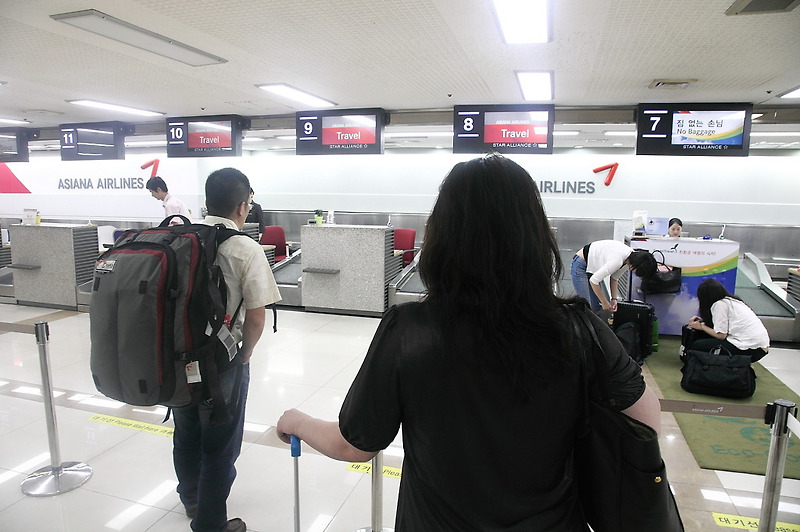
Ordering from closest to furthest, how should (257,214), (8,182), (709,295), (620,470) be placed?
(620,470) → (709,295) → (257,214) → (8,182)

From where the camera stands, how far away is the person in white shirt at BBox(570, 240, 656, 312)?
5.61 metres

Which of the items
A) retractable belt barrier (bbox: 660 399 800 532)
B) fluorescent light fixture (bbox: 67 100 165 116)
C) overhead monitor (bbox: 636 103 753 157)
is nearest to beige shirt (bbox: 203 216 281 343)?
retractable belt barrier (bbox: 660 399 800 532)

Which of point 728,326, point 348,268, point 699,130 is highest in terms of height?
point 699,130

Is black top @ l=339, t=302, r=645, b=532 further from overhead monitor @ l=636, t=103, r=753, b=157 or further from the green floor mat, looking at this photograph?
overhead monitor @ l=636, t=103, r=753, b=157

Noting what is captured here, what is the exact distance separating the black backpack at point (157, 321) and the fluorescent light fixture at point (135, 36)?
2841mm

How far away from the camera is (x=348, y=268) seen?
25.5 ft

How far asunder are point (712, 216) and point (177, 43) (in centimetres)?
1115

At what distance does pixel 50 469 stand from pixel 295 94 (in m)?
5.17

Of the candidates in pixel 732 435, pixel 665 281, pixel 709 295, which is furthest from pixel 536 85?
pixel 732 435

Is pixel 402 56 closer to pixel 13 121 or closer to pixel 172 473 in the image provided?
pixel 172 473

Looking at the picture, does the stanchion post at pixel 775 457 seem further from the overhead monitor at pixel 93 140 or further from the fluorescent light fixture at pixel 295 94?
the overhead monitor at pixel 93 140

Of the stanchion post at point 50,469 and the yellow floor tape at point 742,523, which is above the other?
the stanchion post at point 50,469

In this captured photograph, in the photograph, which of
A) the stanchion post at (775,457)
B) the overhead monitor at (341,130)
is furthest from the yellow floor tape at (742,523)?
the overhead monitor at (341,130)

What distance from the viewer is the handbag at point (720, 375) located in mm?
4641
